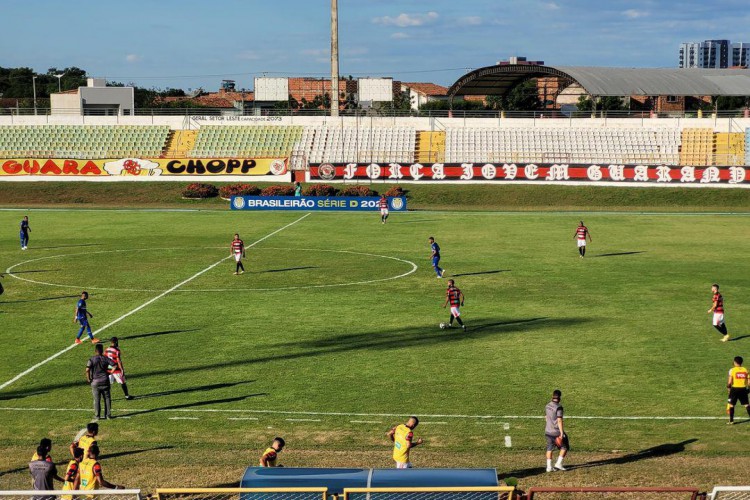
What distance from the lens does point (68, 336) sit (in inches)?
1223

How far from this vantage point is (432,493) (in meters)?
13.3

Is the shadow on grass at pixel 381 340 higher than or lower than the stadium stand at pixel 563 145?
lower

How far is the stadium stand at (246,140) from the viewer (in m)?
96.4

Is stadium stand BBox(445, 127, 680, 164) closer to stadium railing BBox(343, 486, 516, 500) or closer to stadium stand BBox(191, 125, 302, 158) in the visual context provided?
stadium stand BBox(191, 125, 302, 158)

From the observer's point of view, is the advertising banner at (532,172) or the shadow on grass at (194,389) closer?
the shadow on grass at (194,389)

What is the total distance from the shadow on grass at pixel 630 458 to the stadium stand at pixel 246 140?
77.1 meters

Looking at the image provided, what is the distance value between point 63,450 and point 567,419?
11876 mm

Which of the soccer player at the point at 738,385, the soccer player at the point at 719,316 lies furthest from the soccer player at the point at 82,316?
the soccer player at the point at 719,316

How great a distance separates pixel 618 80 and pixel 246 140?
4225 cm

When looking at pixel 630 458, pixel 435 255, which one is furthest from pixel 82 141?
pixel 630 458

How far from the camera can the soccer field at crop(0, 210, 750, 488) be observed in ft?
67.3

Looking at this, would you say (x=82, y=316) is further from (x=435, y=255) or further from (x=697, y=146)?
(x=697, y=146)

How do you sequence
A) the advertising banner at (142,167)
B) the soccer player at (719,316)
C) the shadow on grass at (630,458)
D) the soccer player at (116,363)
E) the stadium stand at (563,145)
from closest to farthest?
the shadow on grass at (630,458)
the soccer player at (116,363)
the soccer player at (719,316)
the advertising banner at (142,167)
the stadium stand at (563,145)

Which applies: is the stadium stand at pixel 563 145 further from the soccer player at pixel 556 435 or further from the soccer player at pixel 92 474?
the soccer player at pixel 92 474
